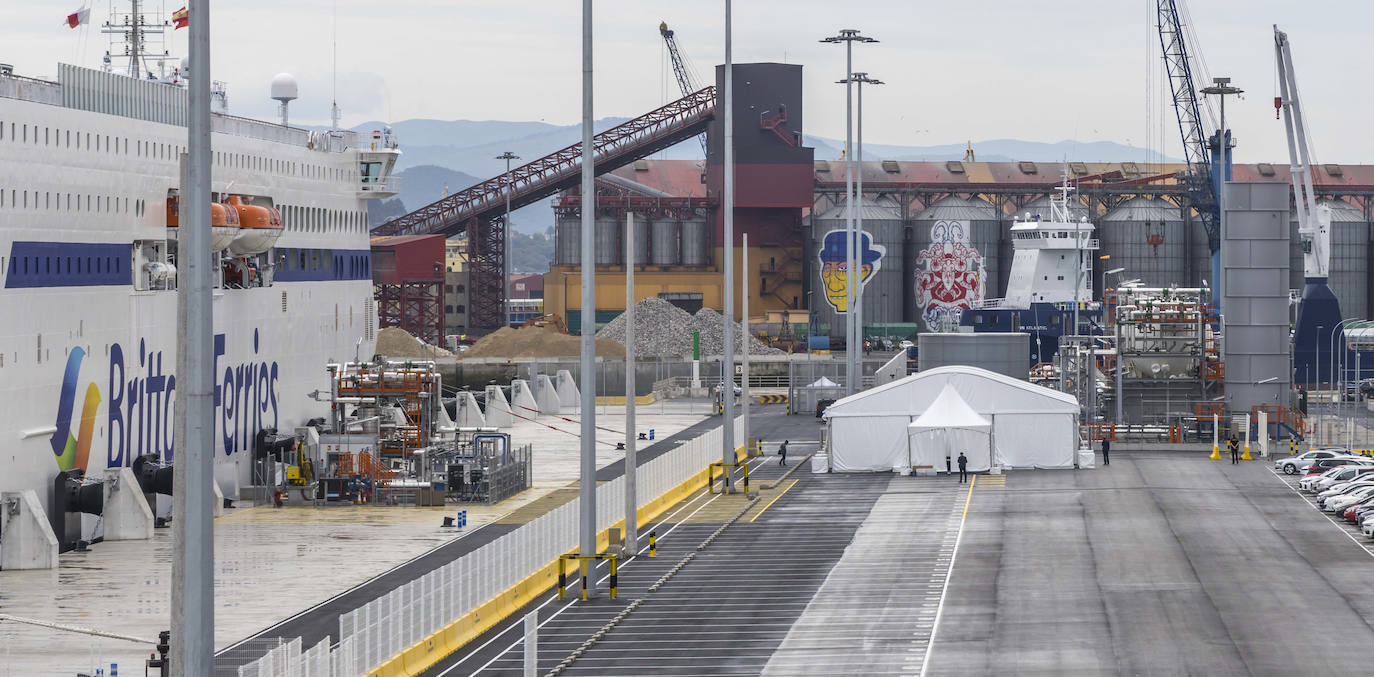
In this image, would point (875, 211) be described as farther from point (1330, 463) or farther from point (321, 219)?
point (1330, 463)

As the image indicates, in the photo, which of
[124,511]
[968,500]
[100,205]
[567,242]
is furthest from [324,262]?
[567,242]

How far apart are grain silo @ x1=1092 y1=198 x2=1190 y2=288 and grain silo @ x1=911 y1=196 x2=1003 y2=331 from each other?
9.74m

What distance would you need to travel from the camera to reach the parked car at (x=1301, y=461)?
69438mm

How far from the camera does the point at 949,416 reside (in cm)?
7044

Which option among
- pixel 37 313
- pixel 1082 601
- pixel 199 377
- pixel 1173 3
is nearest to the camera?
pixel 199 377

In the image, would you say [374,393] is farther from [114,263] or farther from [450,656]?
[450,656]

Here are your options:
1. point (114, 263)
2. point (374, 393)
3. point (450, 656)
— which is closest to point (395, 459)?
point (374, 393)

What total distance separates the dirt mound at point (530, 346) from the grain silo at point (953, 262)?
120ft

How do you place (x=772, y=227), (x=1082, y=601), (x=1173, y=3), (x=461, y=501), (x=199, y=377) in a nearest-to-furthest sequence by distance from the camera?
1. (x=199, y=377)
2. (x=1082, y=601)
3. (x=461, y=501)
4. (x=1173, y=3)
5. (x=772, y=227)

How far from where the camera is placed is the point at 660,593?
43.1 m

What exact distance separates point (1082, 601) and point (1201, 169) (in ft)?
375

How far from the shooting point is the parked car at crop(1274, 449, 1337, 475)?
228 feet

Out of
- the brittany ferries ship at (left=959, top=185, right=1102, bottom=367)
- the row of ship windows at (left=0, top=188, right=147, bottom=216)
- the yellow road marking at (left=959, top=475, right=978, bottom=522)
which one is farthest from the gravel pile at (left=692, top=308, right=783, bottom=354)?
the row of ship windows at (left=0, top=188, right=147, bottom=216)

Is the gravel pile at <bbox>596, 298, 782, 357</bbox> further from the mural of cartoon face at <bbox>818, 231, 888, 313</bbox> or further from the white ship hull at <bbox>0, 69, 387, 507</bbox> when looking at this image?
the white ship hull at <bbox>0, 69, 387, 507</bbox>
